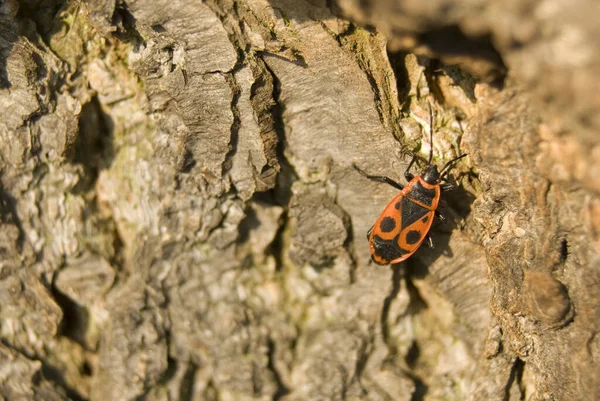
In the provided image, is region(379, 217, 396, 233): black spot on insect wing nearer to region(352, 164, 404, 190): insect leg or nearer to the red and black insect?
the red and black insect

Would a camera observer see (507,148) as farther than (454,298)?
No

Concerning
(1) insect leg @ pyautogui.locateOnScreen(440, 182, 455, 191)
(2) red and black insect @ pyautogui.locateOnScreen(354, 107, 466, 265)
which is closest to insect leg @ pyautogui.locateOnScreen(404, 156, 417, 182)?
(2) red and black insect @ pyautogui.locateOnScreen(354, 107, 466, 265)

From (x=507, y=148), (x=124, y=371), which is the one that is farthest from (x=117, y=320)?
(x=507, y=148)

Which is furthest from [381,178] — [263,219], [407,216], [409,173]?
[263,219]

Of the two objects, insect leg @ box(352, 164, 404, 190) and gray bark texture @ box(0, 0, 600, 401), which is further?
insect leg @ box(352, 164, 404, 190)

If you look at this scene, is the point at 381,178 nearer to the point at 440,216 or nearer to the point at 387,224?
the point at 387,224

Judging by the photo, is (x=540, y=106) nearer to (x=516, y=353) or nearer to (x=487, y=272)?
(x=487, y=272)

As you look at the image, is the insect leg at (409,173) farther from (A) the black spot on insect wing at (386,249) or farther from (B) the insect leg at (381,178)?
(A) the black spot on insect wing at (386,249)
